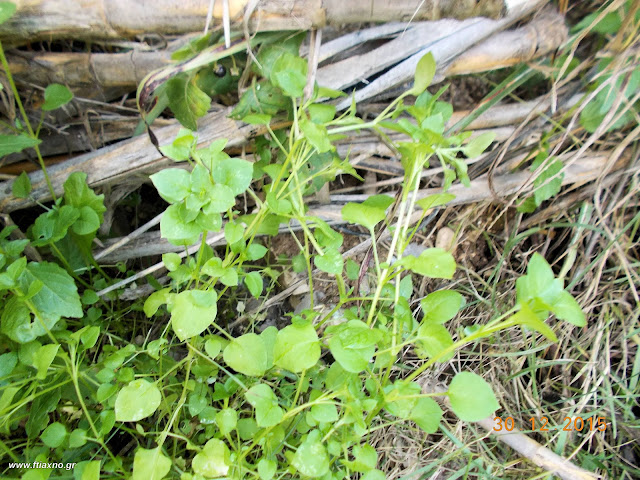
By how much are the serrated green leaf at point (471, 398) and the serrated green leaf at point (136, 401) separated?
0.49 meters

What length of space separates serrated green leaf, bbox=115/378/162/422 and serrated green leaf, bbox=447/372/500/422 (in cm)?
49

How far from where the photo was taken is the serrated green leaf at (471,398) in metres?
0.70

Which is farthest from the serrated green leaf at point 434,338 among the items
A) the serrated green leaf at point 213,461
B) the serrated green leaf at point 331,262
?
the serrated green leaf at point 213,461

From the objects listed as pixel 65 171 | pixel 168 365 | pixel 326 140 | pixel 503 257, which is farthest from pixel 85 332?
pixel 503 257

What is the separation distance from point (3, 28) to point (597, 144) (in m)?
1.41

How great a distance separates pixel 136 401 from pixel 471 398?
0.55 metres

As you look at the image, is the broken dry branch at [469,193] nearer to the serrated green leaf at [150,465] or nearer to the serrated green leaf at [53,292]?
the serrated green leaf at [53,292]

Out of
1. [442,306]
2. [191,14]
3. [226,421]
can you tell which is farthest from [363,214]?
[191,14]

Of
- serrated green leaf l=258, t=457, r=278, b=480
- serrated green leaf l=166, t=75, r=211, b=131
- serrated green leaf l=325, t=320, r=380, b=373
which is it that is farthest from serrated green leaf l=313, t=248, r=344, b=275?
serrated green leaf l=166, t=75, r=211, b=131

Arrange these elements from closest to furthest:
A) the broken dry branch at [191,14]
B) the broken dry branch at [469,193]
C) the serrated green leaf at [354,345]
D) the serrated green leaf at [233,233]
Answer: the serrated green leaf at [354,345]
the serrated green leaf at [233,233]
the broken dry branch at [191,14]
the broken dry branch at [469,193]

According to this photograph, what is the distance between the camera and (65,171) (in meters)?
1.13

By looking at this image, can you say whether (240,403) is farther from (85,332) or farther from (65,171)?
(65,171)

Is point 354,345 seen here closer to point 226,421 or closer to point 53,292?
point 226,421

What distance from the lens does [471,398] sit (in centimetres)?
71
